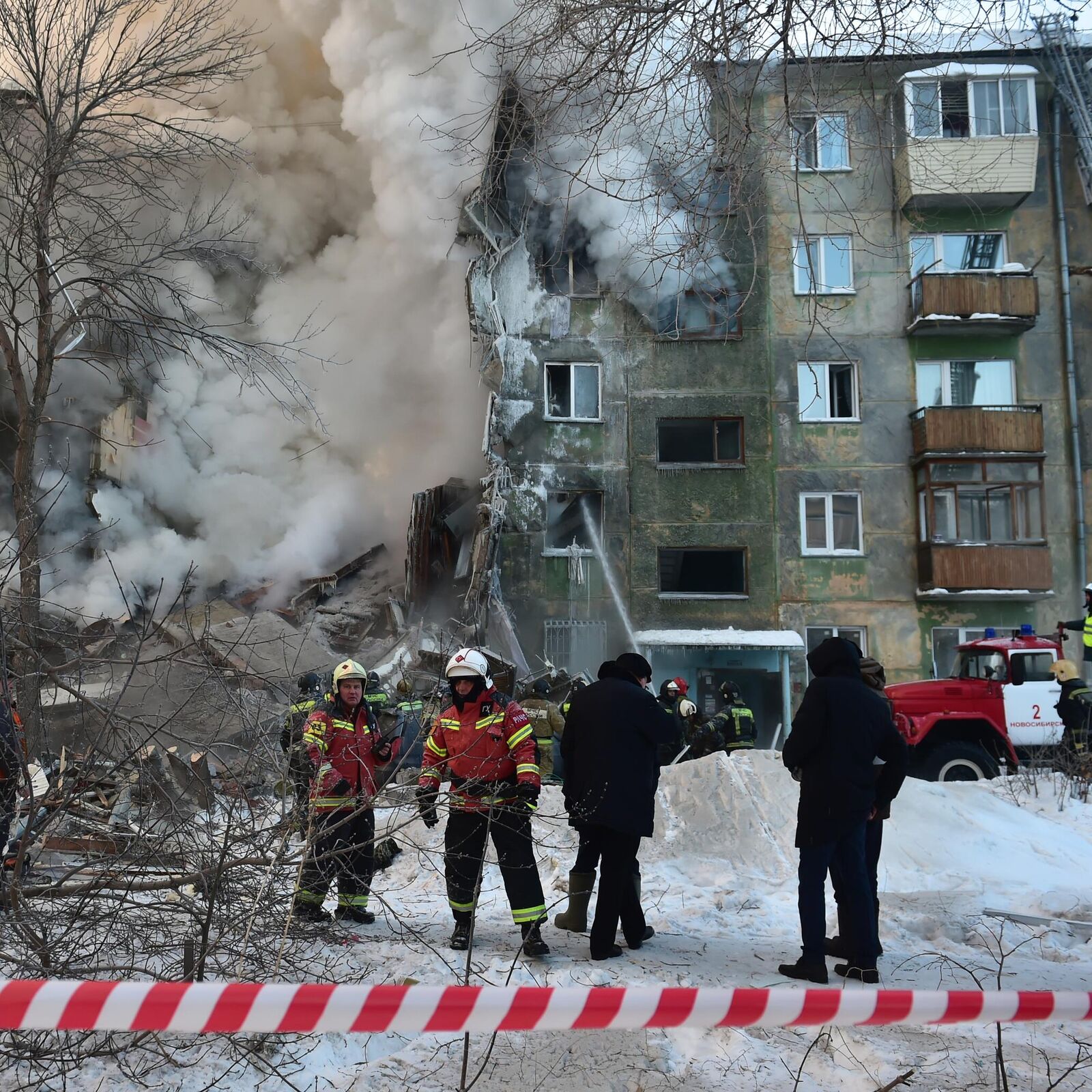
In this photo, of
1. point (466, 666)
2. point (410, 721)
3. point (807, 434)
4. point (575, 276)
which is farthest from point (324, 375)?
point (466, 666)

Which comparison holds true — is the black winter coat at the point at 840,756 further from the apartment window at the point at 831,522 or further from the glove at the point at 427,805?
the apartment window at the point at 831,522

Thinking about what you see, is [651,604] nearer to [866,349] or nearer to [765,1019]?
[866,349]

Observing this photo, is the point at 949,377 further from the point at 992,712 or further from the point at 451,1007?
the point at 451,1007

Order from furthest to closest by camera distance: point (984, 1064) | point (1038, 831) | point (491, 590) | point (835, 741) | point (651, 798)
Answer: point (491, 590), point (1038, 831), point (651, 798), point (835, 741), point (984, 1064)

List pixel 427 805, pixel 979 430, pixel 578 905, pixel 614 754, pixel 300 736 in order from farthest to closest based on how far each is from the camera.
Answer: pixel 979 430, pixel 300 736, pixel 578 905, pixel 614 754, pixel 427 805

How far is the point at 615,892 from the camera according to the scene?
5.22 m

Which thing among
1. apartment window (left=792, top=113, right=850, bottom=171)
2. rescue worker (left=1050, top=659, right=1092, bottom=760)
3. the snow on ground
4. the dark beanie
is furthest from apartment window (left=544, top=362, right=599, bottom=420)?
the dark beanie

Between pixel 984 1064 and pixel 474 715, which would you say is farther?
pixel 474 715

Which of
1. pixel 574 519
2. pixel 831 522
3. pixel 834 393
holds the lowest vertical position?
pixel 831 522

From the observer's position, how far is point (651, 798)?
5.38m

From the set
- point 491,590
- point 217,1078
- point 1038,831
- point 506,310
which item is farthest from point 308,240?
point 217,1078

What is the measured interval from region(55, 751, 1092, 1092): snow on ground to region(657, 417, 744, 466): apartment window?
11.0 meters

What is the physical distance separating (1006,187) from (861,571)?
26.5 ft

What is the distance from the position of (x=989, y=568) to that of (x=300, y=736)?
15.3 metres
